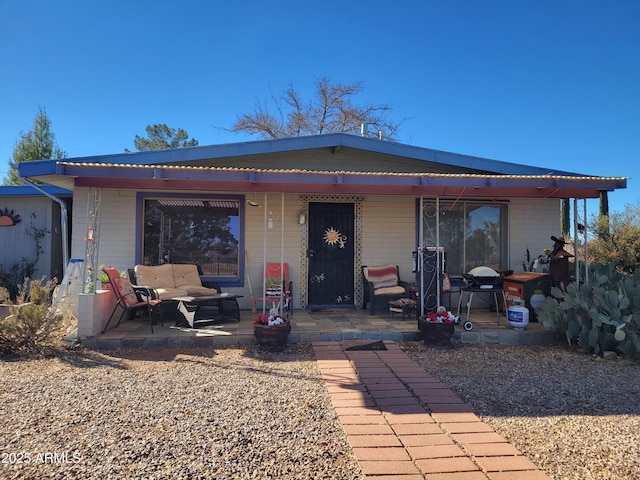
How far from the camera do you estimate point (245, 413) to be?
300 cm

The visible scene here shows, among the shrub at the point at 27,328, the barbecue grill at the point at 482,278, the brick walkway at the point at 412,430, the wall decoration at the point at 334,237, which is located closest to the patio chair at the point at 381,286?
the wall decoration at the point at 334,237

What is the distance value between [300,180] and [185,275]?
2893 millimetres

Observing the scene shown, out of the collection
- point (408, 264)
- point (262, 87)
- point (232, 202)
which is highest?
point (262, 87)

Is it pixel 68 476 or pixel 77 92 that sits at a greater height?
pixel 77 92

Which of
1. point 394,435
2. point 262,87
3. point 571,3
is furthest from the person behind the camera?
point 262,87

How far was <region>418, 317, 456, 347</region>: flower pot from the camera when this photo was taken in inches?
196

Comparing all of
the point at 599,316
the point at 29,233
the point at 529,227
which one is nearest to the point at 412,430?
the point at 599,316

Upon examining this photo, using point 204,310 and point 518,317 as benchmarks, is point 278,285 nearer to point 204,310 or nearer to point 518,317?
Result: point 204,310

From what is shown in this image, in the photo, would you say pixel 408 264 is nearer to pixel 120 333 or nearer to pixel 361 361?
pixel 361 361

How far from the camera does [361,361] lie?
442 cm

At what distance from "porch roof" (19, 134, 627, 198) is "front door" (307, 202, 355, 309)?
1.02 metres

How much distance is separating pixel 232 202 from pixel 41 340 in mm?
3616

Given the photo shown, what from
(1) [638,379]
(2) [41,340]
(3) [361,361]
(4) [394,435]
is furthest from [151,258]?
(1) [638,379]

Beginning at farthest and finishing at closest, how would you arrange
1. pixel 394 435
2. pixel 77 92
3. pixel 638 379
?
pixel 77 92
pixel 638 379
pixel 394 435
